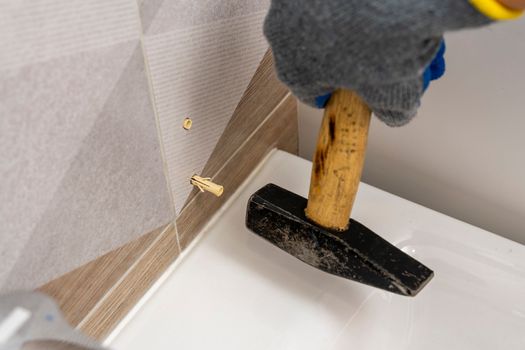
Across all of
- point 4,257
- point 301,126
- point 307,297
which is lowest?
point 4,257

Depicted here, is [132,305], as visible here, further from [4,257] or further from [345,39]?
[345,39]

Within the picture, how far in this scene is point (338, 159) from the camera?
439 millimetres

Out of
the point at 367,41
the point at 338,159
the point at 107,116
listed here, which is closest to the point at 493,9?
the point at 367,41

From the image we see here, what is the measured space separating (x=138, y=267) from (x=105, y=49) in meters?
0.23

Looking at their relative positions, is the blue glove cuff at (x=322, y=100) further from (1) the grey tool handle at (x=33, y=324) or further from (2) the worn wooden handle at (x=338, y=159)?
(1) the grey tool handle at (x=33, y=324)

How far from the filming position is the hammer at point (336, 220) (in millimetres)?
427

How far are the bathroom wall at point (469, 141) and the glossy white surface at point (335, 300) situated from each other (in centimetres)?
7

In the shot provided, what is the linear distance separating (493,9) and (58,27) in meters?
0.28

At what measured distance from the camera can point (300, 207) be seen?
518 millimetres

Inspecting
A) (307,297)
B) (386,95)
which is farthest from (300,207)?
(386,95)

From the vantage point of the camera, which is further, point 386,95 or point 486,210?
point 486,210

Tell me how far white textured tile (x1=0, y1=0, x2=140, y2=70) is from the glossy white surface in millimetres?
279

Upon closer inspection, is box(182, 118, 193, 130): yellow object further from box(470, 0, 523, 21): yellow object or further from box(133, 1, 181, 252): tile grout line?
box(470, 0, 523, 21): yellow object

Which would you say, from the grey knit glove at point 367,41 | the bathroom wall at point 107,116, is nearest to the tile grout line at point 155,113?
the bathroom wall at point 107,116
